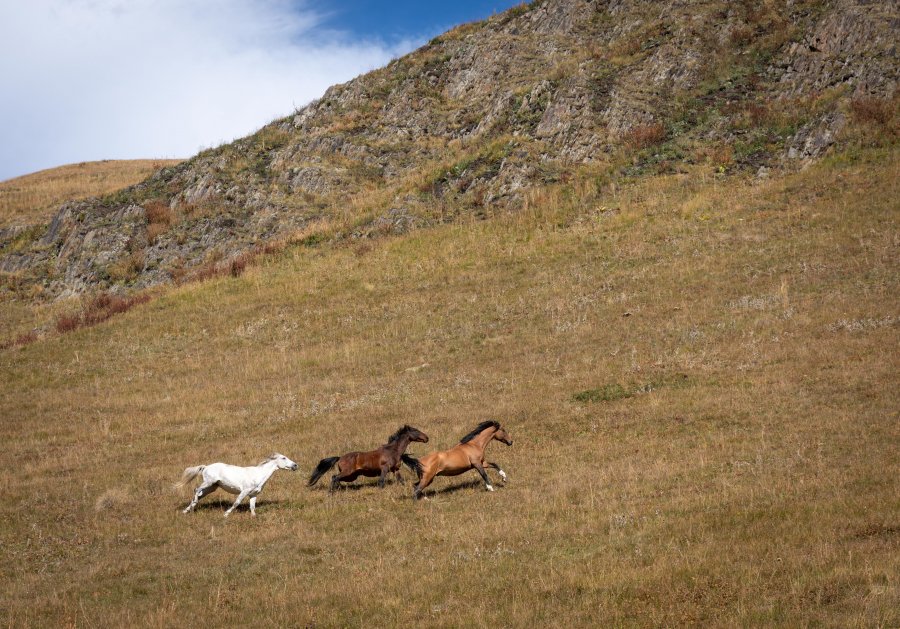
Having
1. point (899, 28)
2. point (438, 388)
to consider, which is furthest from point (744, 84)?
point (438, 388)

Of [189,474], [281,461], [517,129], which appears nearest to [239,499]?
[281,461]

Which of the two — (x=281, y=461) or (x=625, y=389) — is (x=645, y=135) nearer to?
(x=625, y=389)

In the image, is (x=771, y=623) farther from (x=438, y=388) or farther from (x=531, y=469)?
(x=438, y=388)

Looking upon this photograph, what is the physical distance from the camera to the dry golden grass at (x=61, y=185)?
73.1 meters

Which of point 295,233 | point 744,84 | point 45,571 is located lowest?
point 45,571

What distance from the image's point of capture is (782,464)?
1526 centimetres

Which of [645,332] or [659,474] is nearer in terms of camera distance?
[659,474]

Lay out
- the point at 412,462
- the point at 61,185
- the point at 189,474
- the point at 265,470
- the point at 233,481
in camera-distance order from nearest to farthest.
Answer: the point at 233,481
the point at 265,470
the point at 189,474
the point at 412,462
the point at 61,185

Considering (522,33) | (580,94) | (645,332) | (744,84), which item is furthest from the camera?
(522,33)

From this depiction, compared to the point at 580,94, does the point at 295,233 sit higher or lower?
lower

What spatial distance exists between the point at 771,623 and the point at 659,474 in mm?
7435

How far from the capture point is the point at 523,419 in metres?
21.7

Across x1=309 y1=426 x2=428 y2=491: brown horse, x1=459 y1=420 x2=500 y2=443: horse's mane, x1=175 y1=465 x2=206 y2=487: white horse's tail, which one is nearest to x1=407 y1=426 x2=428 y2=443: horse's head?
x1=309 y1=426 x2=428 y2=491: brown horse

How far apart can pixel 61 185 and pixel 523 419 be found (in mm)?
80835
